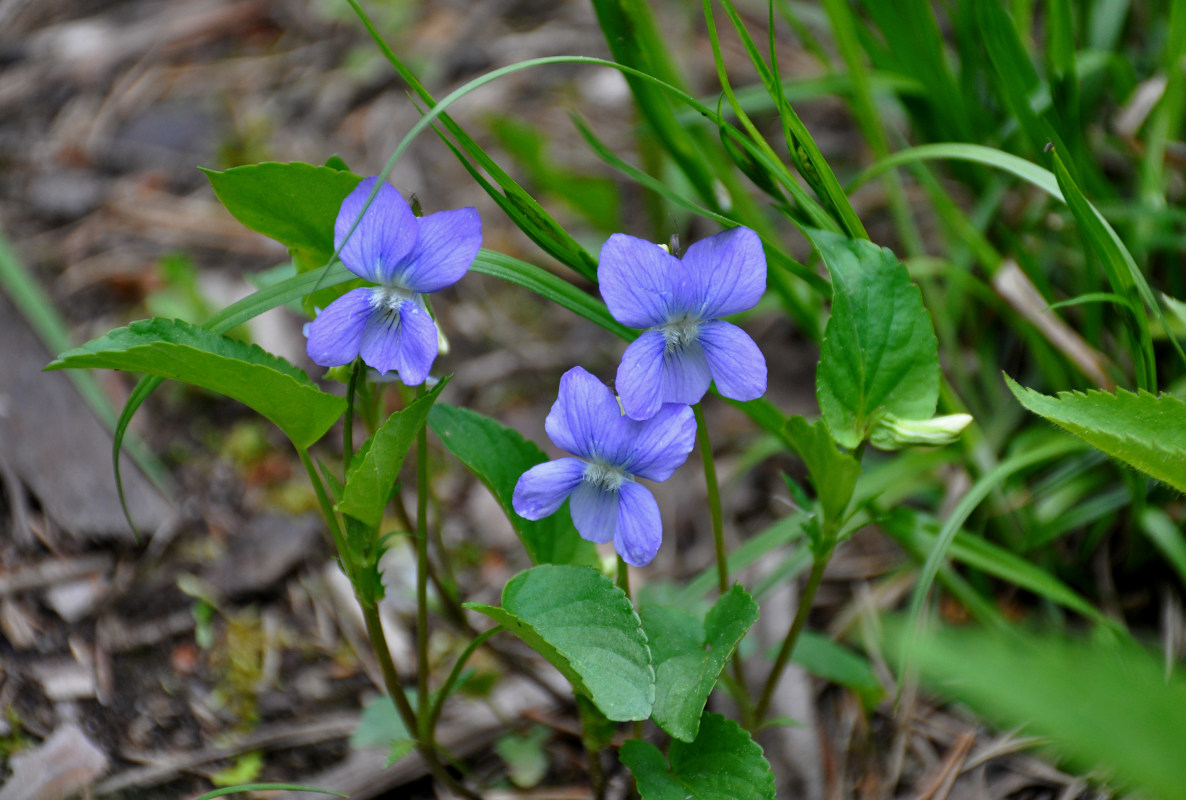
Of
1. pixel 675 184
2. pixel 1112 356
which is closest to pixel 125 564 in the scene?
pixel 675 184

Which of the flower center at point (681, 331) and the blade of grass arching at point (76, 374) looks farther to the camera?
the blade of grass arching at point (76, 374)

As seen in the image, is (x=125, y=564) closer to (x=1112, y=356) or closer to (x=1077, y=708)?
(x=1077, y=708)

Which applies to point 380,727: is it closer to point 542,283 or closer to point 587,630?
point 587,630

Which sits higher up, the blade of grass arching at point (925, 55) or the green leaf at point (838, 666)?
the blade of grass arching at point (925, 55)

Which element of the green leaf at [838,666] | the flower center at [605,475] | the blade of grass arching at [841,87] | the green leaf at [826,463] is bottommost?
the green leaf at [838,666]

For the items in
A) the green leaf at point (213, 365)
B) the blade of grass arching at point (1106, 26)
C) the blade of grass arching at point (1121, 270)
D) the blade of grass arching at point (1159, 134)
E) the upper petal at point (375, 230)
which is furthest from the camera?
the blade of grass arching at point (1106, 26)

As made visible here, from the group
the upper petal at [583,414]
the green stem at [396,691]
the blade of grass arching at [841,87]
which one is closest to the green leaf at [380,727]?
the green stem at [396,691]

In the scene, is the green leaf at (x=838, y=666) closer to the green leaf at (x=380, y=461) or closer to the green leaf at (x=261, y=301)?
the green leaf at (x=380, y=461)
